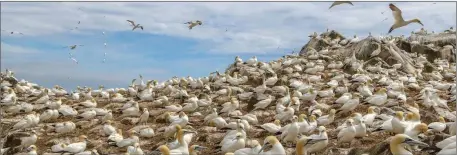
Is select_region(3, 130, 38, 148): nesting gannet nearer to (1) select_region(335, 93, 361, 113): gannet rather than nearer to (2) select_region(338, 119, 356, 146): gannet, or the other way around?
(2) select_region(338, 119, 356, 146): gannet

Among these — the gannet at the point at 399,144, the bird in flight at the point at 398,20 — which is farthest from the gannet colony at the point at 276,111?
the bird in flight at the point at 398,20

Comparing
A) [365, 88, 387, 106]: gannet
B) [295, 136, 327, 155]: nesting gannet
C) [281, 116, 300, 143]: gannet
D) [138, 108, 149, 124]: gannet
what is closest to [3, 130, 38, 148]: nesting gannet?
[138, 108, 149, 124]: gannet

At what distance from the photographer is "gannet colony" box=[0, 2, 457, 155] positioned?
13.2 m

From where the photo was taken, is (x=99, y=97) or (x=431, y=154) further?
(x=99, y=97)

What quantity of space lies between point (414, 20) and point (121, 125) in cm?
1056

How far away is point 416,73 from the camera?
1152 inches

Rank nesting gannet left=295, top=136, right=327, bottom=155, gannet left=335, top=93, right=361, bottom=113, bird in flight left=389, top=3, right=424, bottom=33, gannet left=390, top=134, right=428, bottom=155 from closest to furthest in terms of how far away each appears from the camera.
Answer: gannet left=390, top=134, right=428, bottom=155 → nesting gannet left=295, top=136, right=327, bottom=155 → bird in flight left=389, top=3, right=424, bottom=33 → gannet left=335, top=93, right=361, bottom=113

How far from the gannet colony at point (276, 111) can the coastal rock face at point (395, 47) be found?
0.25 feet

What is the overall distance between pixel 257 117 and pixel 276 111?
2.56 ft

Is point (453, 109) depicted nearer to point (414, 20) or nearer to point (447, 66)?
point (414, 20)

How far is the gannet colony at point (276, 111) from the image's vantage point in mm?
13247

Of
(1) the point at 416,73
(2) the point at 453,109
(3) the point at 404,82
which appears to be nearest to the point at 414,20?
(2) the point at 453,109

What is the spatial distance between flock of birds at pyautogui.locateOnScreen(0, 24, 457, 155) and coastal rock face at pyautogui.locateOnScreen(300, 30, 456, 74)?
1.43 metres

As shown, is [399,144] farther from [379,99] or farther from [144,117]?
[144,117]
